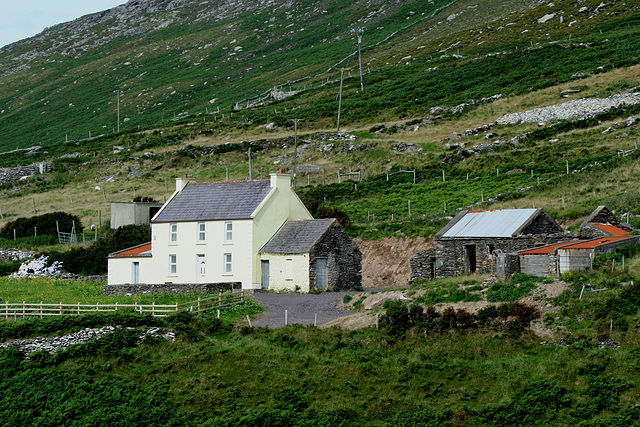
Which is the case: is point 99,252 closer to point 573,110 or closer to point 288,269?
point 288,269

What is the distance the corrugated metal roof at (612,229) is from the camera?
1622 inches

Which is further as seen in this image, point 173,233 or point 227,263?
point 173,233

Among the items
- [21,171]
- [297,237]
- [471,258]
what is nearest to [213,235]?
[297,237]

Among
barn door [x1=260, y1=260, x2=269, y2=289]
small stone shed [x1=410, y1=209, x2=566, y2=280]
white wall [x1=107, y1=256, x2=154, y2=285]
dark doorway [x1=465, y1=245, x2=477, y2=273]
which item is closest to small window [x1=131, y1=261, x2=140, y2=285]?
white wall [x1=107, y1=256, x2=154, y2=285]

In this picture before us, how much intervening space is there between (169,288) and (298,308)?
8931mm

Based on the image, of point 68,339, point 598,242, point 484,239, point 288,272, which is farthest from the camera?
point 288,272

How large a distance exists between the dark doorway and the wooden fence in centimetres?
1247

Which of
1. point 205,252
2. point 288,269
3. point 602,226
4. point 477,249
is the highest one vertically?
point 602,226

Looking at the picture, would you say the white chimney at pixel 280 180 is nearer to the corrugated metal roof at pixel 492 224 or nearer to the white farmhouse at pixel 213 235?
the white farmhouse at pixel 213 235

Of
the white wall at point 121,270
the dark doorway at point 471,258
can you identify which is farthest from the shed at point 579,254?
the white wall at point 121,270

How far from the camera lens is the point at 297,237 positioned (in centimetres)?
4816

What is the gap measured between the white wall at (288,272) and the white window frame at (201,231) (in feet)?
15.7

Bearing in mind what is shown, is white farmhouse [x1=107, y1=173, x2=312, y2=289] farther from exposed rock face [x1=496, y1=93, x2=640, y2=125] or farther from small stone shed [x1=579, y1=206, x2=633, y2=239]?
exposed rock face [x1=496, y1=93, x2=640, y2=125]

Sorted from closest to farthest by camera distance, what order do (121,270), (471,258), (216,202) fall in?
(471,258)
(216,202)
(121,270)
